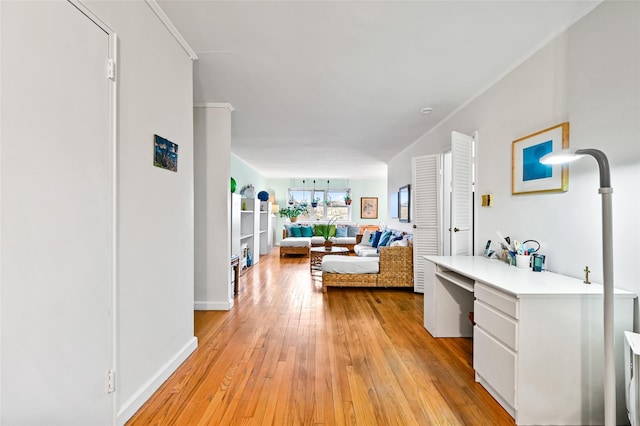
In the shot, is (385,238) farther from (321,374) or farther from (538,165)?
(321,374)

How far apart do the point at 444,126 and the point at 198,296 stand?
13.1 ft

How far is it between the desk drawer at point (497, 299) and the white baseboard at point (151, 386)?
2262 mm

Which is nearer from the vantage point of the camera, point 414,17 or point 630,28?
point 630,28

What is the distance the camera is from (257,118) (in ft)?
12.9

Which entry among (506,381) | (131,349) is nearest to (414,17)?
(506,381)

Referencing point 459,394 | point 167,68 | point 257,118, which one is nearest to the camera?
point 459,394

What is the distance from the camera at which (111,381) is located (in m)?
1.52

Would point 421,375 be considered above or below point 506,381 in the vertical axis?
below

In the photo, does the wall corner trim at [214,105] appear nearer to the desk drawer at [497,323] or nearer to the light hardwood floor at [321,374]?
the light hardwood floor at [321,374]

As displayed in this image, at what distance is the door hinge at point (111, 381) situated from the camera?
4.95 ft

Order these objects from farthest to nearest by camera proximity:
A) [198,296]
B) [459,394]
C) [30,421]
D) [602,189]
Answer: [198,296]
[459,394]
[602,189]
[30,421]

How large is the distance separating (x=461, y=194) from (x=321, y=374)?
2327mm

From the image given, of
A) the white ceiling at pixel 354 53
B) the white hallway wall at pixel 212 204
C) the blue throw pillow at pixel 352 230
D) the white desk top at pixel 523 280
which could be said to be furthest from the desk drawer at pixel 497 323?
the blue throw pillow at pixel 352 230

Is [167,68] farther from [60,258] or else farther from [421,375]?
[421,375]
